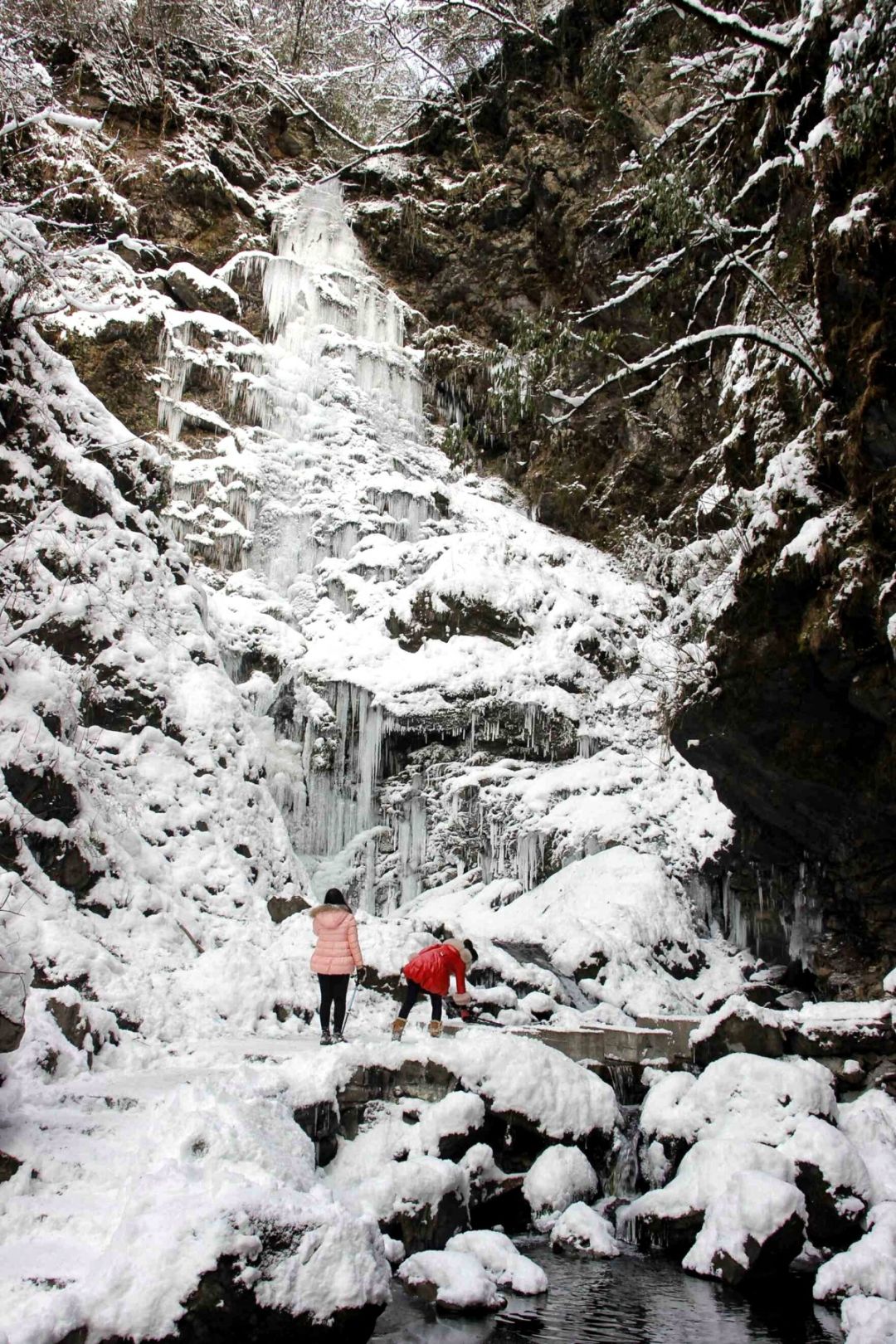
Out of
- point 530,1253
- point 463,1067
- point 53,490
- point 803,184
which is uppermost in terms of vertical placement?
point 803,184

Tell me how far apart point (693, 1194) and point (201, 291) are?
21.2m

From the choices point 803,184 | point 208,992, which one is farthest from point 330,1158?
point 803,184

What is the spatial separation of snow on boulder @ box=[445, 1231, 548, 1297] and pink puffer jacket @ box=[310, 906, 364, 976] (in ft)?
7.24

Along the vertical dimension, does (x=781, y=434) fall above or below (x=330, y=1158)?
above

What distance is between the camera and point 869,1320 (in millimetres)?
4605

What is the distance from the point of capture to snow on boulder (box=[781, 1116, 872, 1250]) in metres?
5.89

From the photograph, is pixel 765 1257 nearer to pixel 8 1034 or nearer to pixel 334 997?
pixel 334 997

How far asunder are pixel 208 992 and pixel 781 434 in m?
8.54

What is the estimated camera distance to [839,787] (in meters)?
9.82

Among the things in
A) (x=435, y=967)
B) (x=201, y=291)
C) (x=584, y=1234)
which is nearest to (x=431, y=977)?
(x=435, y=967)

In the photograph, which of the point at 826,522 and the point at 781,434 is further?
the point at 781,434

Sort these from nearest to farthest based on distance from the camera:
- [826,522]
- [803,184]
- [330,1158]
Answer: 1. [330,1158]
2. [826,522]
3. [803,184]

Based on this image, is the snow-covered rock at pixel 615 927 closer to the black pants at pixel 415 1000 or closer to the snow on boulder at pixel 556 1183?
the black pants at pixel 415 1000

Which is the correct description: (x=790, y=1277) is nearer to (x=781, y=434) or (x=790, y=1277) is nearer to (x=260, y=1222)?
(x=260, y=1222)
